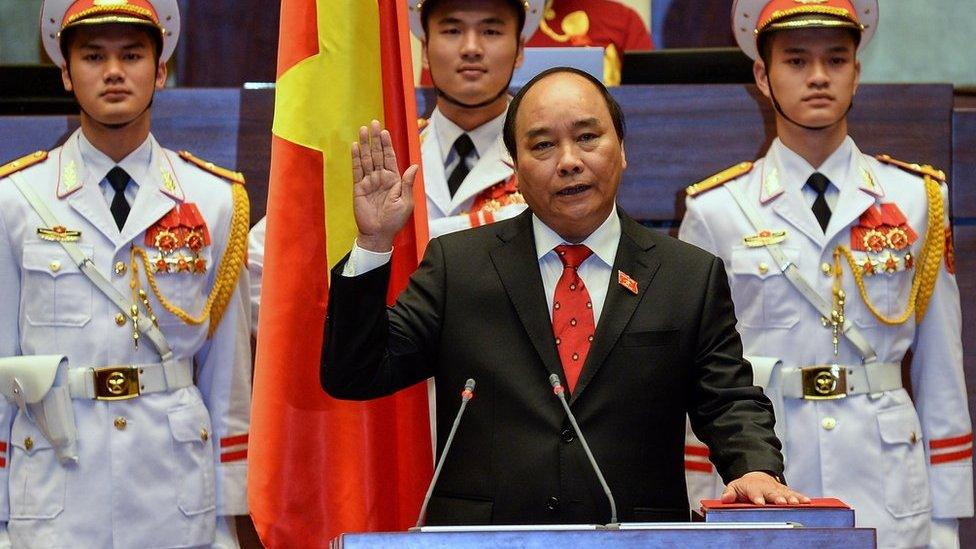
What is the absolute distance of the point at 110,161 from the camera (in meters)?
3.37

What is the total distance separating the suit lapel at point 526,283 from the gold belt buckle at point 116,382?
3.90ft

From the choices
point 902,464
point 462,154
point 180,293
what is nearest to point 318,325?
point 180,293

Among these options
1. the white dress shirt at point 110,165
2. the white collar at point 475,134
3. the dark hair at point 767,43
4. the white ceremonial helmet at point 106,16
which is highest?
the white ceremonial helmet at point 106,16

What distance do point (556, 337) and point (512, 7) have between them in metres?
1.39

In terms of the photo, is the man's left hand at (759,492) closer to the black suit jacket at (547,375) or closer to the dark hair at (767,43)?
the black suit jacket at (547,375)

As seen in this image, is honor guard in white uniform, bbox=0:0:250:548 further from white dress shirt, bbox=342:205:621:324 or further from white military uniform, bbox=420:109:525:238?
white dress shirt, bbox=342:205:621:324

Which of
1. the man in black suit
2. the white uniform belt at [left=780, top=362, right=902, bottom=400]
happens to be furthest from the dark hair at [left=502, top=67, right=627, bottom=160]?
the white uniform belt at [left=780, top=362, right=902, bottom=400]

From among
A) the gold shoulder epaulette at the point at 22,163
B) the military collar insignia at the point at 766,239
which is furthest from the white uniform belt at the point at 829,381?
the gold shoulder epaulette at the point at 22,163

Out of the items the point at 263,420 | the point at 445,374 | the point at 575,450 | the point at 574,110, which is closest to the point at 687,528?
the point at 575,450

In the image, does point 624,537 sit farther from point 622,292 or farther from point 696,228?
point 696,228

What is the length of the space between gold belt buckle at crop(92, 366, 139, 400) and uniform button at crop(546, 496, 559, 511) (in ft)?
4.47

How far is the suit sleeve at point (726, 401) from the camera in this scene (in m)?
2.21

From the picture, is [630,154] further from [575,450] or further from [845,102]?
[575,450]

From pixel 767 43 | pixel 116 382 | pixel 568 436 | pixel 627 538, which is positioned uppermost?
pixel 767 43
